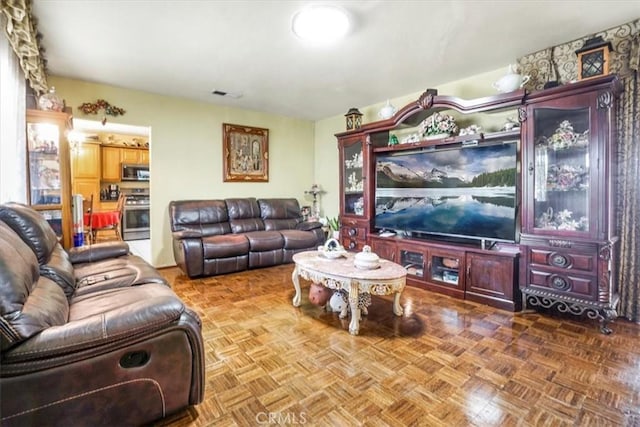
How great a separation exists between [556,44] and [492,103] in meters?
0.73

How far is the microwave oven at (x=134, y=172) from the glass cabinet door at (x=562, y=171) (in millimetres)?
7633

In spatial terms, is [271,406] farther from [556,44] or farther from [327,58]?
[556,44]

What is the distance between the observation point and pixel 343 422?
4.96ft

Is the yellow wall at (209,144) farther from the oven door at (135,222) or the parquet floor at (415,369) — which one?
the oven door at (135,222)

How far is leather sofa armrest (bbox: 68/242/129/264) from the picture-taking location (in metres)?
2.79

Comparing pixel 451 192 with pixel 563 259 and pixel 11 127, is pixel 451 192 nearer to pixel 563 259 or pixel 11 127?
pixel 563 259

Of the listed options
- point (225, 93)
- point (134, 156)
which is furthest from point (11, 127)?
point (134, 156)

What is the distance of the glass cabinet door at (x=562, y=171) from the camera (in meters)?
2.55

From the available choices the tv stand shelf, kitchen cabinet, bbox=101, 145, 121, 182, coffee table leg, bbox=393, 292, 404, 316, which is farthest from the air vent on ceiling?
kitchen cabinet, bbox=101, 145, 121, 182

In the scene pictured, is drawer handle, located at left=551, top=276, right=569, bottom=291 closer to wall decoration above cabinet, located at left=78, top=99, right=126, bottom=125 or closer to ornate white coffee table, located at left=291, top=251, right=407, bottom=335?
ornate white coffee table, located at left=291, top=251, right=407, bottom=335

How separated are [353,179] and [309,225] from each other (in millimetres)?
1094

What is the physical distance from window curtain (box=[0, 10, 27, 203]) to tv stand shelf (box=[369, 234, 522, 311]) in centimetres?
361

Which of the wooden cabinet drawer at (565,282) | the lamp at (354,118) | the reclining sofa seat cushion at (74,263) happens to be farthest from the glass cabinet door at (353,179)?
the reclining sofa seat cushion at (74,263)

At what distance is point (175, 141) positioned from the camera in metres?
4.57
